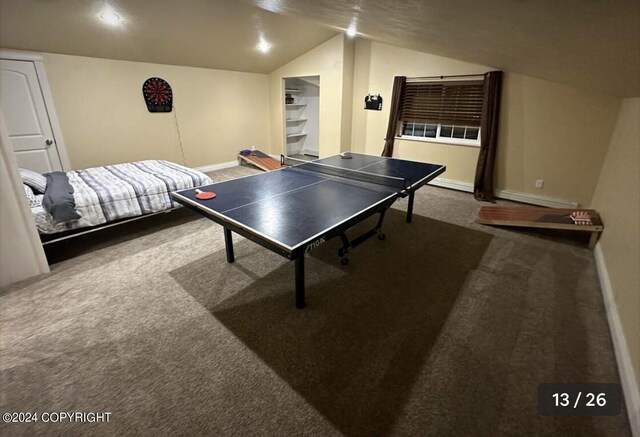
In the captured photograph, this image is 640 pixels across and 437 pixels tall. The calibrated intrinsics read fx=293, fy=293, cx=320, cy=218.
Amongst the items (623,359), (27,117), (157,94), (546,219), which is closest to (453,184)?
(546,219)

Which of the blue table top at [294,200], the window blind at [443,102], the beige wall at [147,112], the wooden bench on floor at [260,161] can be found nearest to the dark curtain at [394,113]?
the window blind at [443,102]

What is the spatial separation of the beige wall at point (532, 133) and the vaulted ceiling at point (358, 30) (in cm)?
57

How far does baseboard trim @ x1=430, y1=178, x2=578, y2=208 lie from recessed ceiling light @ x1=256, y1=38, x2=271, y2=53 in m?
3.93

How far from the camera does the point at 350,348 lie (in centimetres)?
185

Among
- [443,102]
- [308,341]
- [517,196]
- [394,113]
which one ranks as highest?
[443,102]

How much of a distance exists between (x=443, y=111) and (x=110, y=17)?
4.87m

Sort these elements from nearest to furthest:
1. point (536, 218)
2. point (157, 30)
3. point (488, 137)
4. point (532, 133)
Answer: point (536, 218), point (157, 30), point (532, 133), point (488, 137)

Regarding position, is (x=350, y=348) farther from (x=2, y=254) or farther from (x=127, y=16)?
(x=127, y=16)

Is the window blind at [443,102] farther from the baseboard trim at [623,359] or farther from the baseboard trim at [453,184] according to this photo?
the baseboard trim at [623,359]

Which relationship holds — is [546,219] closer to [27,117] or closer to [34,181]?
[34,181]

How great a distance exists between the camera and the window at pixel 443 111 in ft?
15.2

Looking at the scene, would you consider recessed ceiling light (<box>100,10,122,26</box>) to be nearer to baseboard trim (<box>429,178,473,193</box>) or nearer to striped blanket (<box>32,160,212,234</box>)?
striped blanket (<box>32,160,212,234</box>)

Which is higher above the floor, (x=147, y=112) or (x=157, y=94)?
(x=157, y=94)

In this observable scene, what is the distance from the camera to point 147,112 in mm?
5047
